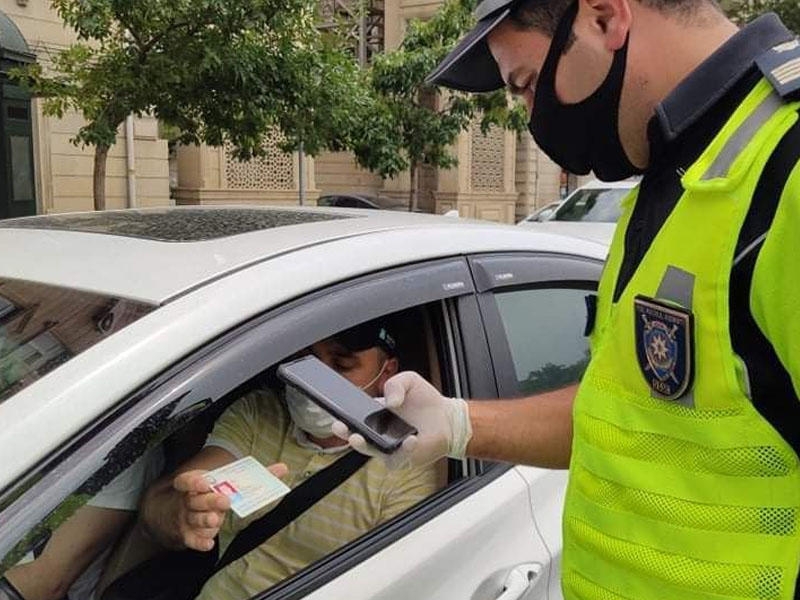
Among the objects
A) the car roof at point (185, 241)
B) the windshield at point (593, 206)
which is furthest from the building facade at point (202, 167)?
the car roof at point (185, 241)

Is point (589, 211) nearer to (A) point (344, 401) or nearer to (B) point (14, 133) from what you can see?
(B) point (14, 133)

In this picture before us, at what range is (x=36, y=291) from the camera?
1457 millimetres

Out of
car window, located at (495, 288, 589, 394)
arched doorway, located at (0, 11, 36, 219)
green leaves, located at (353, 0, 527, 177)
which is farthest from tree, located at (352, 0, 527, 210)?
car window, located at (495, 288, 589, 394)

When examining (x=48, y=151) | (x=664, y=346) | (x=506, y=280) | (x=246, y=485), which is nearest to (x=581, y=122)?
(x=664, y=346)

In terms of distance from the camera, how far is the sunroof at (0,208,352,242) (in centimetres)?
171

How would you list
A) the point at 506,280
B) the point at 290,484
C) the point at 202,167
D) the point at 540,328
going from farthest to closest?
the point at 202,167, the point at 540,328, the point at 506,280, the point at 290,484

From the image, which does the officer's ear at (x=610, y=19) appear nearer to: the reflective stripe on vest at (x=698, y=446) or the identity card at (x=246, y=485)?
the reflective stripe on vest at (x=698, y=446)

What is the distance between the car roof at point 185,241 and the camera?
1.42 metres

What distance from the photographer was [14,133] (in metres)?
8.45

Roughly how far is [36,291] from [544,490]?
118 centimetres

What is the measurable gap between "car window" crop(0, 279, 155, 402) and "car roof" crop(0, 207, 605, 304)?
2 cm

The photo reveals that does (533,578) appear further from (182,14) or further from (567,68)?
(182,14)

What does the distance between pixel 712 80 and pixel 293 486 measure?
1140 millimetres

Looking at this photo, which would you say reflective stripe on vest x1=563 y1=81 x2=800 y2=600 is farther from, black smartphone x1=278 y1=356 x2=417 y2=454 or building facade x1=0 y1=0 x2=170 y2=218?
building facade x1=0 y1=0 x2=170 y2=218
